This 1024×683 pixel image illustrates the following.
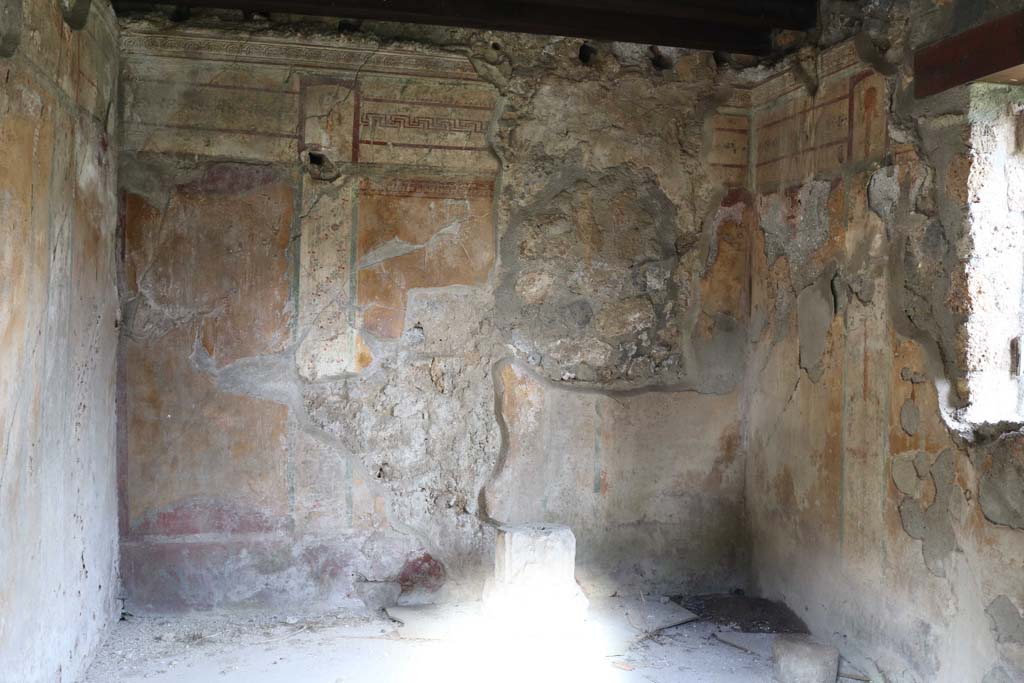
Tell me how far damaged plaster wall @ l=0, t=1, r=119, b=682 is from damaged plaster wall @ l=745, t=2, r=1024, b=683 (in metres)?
2.52

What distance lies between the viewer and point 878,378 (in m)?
3.09

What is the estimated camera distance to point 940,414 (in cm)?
279

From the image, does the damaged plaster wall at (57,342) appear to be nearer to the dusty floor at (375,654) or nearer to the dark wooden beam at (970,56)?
the dusty floor at (375,654)

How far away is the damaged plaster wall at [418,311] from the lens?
3494 millimetres

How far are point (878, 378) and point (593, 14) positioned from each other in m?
1.68

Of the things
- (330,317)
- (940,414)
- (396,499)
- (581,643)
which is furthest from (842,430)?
(330,317)

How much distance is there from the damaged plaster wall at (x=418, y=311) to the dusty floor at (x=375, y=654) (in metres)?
0.19

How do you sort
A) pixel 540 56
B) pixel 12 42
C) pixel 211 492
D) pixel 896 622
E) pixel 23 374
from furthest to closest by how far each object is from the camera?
pixel 540 56 < pixel 211 492 < pixel 896 622 < pixel 23 374 < pixel 12 42

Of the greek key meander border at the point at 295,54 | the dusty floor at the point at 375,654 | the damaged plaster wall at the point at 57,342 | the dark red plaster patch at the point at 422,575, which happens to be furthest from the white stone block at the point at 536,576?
the greek key meander border at the point at 295,54

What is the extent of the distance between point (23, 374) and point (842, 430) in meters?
2.59

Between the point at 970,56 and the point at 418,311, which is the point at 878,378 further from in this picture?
the point at 418,311

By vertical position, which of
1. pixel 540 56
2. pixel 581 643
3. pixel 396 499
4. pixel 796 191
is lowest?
pixel 581 643

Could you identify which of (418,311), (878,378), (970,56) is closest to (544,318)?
(418,311)

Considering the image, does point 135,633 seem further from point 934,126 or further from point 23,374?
point 934,126
